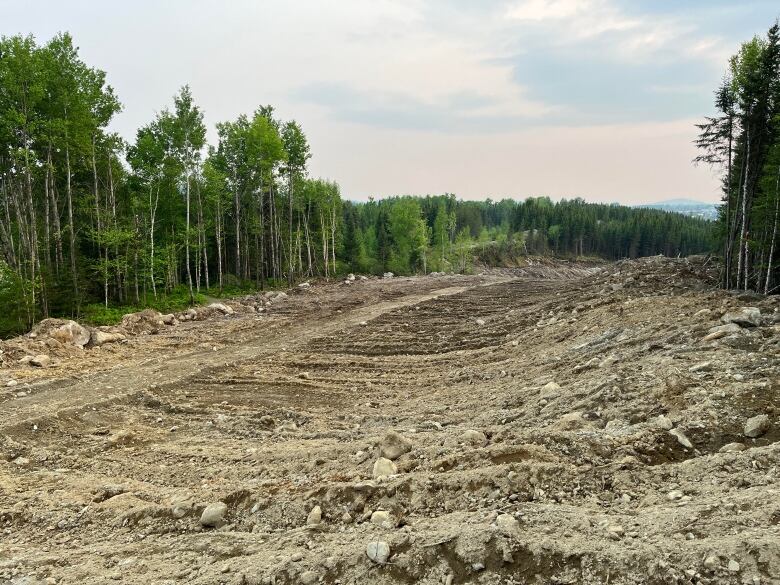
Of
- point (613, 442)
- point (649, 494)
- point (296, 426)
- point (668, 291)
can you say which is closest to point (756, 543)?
point (649, 494)

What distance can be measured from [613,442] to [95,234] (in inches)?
1017

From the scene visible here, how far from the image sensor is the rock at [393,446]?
19.8ft

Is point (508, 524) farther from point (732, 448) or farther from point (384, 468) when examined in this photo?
point (732, 448)

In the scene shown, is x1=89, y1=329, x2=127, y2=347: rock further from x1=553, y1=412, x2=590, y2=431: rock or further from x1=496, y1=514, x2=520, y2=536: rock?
x1=496, y1=514, x2=520, y2=536: rock

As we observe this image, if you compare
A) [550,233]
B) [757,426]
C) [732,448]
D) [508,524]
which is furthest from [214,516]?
[550,233]

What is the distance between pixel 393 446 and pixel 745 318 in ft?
25.9

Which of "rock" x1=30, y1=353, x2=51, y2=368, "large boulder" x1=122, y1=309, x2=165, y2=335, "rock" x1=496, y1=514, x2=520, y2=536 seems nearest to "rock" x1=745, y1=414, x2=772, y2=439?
"rock" x1=496, y1=514, x2=520, y2=536

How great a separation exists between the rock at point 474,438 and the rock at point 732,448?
2602mm

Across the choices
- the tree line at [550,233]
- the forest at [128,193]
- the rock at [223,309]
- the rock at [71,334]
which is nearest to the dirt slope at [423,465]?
the rock at [71,334]

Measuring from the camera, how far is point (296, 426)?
29.0ft

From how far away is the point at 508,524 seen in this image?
3934mm

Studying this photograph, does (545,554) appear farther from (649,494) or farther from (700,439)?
(700,439)

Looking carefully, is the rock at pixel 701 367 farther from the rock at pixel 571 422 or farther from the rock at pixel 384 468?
the rock at pixel 384 468

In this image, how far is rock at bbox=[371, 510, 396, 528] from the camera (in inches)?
175
